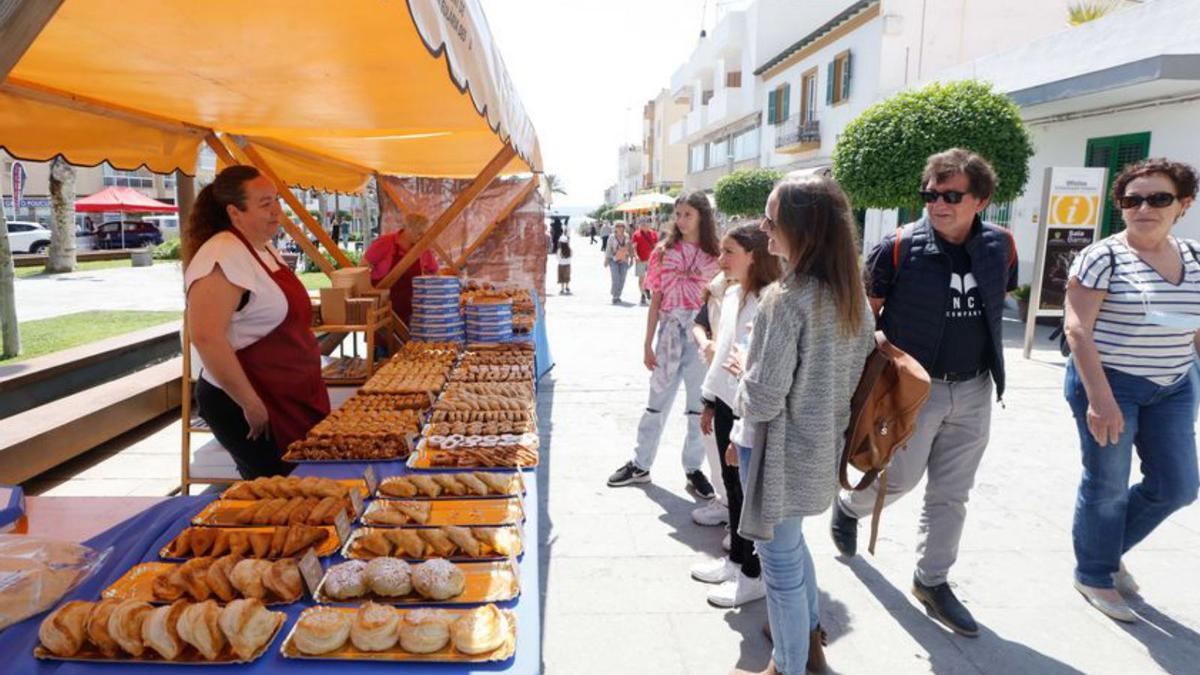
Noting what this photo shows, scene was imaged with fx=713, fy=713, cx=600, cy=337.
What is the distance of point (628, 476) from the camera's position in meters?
4.87

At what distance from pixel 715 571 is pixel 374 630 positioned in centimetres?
223

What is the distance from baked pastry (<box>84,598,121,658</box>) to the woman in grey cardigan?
1.75 meters

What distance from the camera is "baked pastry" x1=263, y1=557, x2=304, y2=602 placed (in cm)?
181

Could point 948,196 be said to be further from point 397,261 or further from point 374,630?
point 397,261

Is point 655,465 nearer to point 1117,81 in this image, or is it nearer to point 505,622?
point 505,622

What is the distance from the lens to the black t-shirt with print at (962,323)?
115 inches

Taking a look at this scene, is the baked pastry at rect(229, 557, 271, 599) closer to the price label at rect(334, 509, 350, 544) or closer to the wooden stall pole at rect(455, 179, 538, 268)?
the price label at rect(334, 509, 350, 544)

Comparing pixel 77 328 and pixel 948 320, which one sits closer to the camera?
pixel 948 320

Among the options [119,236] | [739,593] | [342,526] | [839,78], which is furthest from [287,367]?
[119,236]

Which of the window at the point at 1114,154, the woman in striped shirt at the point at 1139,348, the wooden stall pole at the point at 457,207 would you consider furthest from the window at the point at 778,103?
the woman in striped shirt at the point at 1139,348

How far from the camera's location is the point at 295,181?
303 inches

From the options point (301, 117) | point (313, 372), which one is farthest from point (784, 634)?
point (301, 117)

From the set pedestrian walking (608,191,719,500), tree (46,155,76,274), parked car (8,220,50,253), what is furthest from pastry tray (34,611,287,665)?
parked car (8,220,50,253)

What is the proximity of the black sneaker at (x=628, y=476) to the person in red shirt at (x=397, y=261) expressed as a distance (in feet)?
7.60
